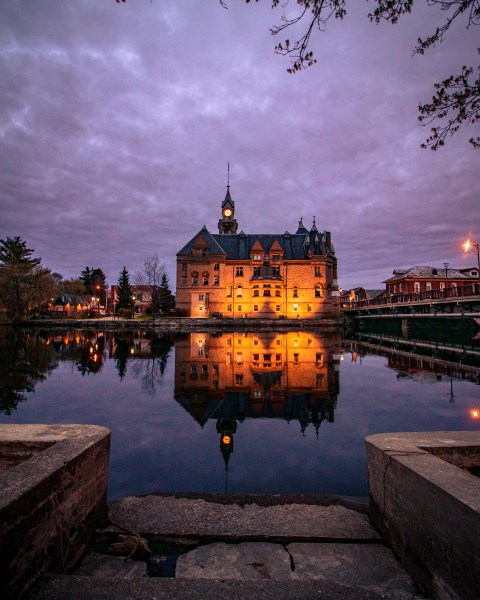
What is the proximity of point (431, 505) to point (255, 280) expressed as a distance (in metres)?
56.7

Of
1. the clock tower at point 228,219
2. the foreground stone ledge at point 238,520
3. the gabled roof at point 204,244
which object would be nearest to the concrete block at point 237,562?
the foreground stone ledge at point 238,520

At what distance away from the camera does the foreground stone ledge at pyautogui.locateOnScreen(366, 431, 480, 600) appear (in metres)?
2.30

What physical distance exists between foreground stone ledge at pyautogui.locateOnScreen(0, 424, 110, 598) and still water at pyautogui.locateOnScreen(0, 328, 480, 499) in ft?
4.27

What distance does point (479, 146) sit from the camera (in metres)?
5.68

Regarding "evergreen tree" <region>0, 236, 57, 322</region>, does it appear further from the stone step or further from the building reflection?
the stone step

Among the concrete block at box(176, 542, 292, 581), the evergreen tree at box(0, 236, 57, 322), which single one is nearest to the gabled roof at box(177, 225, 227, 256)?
the evergreen tree at box(0, 236, 57, 322)

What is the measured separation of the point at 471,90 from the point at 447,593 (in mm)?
6431

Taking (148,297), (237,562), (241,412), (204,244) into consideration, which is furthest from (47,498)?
(148,297)

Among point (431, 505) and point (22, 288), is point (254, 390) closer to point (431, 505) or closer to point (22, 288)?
point (431, 505)

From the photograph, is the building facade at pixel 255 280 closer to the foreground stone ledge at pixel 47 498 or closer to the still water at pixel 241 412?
the still water at pixel 241 412

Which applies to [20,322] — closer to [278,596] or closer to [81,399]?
[81,399]

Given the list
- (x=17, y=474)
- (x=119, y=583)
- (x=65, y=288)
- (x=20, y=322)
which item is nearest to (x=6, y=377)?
(x=17, y=474)

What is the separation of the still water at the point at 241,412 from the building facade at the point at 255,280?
41647 millimetres

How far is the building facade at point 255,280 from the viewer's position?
58375mm
